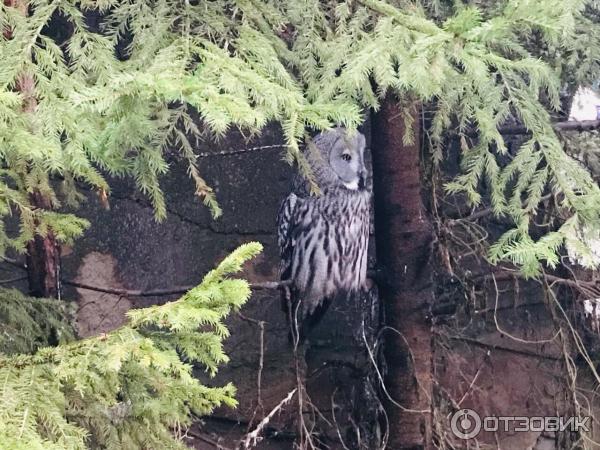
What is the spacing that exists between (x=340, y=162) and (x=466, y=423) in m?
1.16

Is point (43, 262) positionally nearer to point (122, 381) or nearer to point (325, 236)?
point (122, 381)

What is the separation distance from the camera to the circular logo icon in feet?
11.4

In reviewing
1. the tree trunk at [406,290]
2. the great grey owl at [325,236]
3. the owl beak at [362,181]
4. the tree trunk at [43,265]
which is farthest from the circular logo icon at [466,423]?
the tree trunk at [43,265]

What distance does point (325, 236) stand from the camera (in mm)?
3385

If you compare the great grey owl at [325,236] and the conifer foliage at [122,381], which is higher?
the great grey owl at [325,236]

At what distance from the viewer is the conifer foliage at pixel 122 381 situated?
1.58 metres

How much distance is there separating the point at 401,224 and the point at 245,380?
3.48 feet

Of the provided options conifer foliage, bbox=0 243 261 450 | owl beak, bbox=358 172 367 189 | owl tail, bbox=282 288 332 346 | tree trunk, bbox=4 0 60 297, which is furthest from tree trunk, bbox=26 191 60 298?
owl beak, bbox=358 172 367 189

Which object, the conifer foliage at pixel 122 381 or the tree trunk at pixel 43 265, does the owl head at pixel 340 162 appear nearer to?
the tree trunk at pixel 43 265

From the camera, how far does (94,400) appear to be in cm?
184

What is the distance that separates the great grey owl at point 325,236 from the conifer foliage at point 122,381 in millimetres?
1427

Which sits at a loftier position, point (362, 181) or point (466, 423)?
point (362, 181)

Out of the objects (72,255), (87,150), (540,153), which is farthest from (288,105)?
(72,255)

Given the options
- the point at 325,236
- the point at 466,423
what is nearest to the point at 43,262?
the point at 325,236
